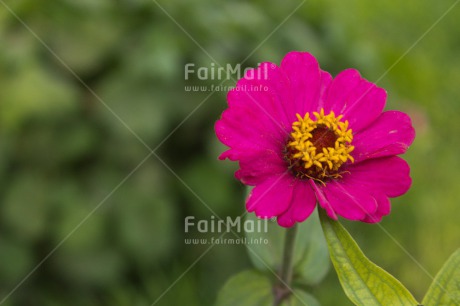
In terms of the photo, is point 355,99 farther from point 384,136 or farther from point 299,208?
point 299,208

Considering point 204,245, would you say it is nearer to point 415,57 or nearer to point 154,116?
point 154,116

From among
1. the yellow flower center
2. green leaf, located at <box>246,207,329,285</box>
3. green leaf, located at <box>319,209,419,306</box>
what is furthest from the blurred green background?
green leaf, located at <box>319,209,419,306</box>

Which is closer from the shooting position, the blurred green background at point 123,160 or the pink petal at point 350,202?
the pink petal at point 350,202

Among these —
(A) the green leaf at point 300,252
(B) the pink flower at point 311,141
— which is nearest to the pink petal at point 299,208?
(B) the pink flower at point 311,141

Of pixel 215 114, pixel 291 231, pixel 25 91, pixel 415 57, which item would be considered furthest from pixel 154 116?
pixel 415 57

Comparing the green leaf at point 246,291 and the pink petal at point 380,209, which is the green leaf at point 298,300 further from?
the pink petal at point 380,209

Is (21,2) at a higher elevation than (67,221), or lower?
higher

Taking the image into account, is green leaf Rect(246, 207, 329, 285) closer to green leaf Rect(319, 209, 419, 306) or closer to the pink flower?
the pink flower
